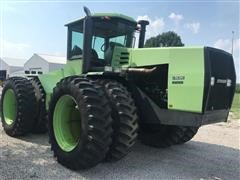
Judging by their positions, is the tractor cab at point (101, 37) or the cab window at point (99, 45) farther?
the cab window at point (99, 45)

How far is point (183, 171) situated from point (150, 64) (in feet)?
6.63

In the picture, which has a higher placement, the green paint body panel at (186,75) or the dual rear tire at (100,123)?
the green paint body panel at (186,75)

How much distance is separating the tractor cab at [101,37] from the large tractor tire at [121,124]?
1.34 m

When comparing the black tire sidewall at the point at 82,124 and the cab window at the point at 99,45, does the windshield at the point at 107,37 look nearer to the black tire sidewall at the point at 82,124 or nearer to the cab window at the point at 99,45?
the cab window at the point at 99,45

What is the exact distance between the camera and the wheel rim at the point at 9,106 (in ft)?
29.1

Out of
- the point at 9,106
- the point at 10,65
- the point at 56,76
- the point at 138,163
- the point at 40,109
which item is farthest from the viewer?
the point at 10,65

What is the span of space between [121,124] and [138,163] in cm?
132

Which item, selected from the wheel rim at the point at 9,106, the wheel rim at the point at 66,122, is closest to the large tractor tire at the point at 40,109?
the wheel rim at the point at 9,106

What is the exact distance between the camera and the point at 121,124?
5.47 metres

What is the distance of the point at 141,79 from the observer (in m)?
6.36

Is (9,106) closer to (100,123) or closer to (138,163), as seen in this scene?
(138,163)

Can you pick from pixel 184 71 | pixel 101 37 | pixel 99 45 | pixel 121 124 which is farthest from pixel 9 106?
pixel 184 71

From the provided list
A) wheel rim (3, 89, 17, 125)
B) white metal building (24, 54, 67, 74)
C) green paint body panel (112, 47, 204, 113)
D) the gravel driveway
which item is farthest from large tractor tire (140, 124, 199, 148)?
white metal building (24, 54, 67, 74)

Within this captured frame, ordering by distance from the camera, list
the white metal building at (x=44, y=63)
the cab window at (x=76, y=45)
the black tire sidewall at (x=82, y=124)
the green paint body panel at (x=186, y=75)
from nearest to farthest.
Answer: the green paint body panel at (x=186, y=75)
the black tire sidewall at (x=82, y=124)
the cab window at (x=76, y=45)
the white metal building at (x=44, y=63)
